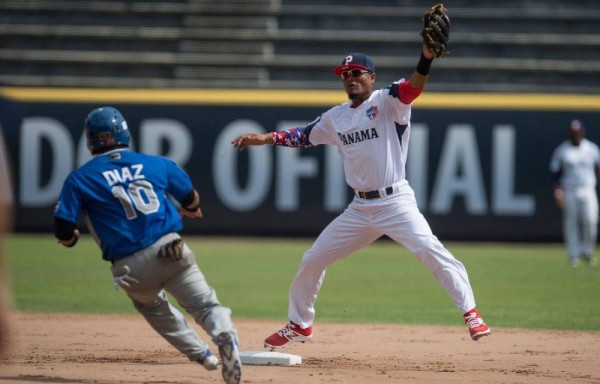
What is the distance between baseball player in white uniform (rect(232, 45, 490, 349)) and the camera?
23.7 feet

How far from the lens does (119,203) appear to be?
5980 mm

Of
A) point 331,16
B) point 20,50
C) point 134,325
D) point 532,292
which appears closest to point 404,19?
point 331,16

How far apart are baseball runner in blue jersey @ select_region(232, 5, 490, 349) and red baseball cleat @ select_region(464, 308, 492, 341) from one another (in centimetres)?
4

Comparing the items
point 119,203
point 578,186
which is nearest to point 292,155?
point 578,186

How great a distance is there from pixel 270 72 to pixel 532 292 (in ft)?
35.4

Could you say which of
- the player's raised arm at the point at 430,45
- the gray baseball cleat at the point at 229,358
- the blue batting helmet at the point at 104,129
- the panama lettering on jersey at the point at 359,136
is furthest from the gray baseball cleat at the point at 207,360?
the player's raised arm at the point at 430,45

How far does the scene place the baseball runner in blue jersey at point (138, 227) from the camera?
5941mm

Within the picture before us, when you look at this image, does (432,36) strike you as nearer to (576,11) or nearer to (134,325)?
(134,325)

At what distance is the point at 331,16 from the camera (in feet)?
73.7

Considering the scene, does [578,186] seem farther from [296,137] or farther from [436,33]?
[436,33]

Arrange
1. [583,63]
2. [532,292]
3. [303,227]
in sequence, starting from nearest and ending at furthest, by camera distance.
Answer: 1. [532,292]
2. [303,227]
3. [583,63]

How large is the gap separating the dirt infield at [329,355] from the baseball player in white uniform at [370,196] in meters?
0.55

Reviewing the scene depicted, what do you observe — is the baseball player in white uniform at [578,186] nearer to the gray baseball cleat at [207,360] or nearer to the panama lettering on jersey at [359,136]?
the panama lettering on jersey at [359,136]

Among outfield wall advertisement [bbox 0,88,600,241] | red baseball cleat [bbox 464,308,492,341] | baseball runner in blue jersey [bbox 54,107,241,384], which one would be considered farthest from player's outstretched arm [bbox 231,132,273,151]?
outfield wall advertisement [bbox 0,88,600,241]
